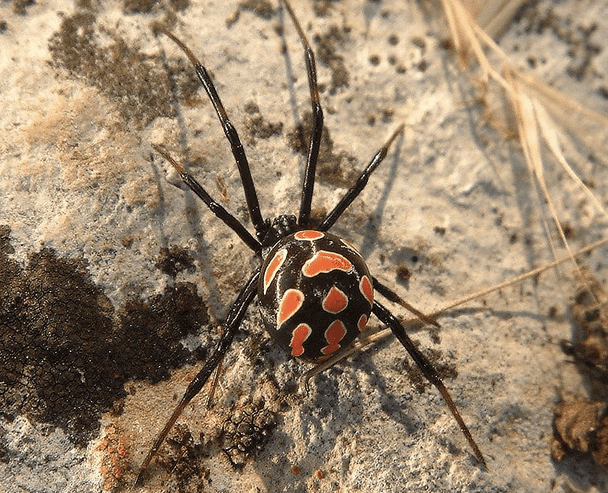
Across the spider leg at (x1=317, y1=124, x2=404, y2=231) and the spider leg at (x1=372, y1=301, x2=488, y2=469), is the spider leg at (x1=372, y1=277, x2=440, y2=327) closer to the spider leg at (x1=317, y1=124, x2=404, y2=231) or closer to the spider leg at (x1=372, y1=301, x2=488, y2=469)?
the spider leg at (x1=372, y1=301, x2=488, y2=469)

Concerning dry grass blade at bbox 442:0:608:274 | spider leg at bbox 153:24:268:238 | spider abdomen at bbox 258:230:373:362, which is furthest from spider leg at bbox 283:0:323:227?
dry grass blade at bbox 442:0:608:274

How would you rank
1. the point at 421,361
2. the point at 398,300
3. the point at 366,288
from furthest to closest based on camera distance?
the point at 398,300
the point at 421,361
the point at 366,288

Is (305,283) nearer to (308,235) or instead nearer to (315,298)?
(315,298)

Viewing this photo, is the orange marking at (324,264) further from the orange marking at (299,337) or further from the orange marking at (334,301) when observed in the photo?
the orange marking at (299,337)

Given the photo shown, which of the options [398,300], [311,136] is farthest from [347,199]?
[398,300]

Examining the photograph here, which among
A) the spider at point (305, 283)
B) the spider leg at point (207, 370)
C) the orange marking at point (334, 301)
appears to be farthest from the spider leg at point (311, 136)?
the orange marking at point (334, 301)

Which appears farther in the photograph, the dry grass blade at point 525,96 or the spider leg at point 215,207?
the dry grass blade at point 525,96

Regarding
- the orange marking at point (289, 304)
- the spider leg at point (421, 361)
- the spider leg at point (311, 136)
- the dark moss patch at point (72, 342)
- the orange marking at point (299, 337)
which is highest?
the spider leg at point (311, 136)
